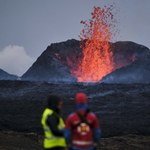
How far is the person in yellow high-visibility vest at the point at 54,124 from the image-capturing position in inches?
275

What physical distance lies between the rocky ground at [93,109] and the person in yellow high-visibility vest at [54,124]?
9.76 meters

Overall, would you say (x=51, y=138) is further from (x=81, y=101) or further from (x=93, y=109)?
(x=93, y=109)

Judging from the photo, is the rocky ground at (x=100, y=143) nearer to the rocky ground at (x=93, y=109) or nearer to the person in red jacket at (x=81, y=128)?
the rocky ground at (x=93, y=109)

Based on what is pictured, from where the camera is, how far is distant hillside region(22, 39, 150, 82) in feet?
227

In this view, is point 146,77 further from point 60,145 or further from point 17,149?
point 60,145

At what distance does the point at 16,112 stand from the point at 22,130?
637 centimetres

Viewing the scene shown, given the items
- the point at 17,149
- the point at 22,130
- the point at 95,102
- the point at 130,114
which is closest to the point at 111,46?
the point at 95,102

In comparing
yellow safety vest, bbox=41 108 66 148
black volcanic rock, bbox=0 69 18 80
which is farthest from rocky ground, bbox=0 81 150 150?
black volcanic rock, bbox=0 69 18 80

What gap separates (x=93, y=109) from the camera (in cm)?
3127

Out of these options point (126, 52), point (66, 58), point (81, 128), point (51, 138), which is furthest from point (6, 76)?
point (81, 128)

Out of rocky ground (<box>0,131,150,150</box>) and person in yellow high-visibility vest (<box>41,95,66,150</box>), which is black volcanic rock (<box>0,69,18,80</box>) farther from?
person in yellow high-visibility vest (<box>41,95,66,150</box>)

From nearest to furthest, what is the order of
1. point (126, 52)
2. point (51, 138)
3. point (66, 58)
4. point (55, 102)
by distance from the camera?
1. point (55, 102)
2. point (51, 138)
3. point (126, 52)
4. point (66, 58)

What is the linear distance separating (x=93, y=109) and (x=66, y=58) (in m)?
44.6

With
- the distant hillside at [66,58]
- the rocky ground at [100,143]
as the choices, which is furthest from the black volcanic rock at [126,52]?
the rocky ground at [100,143]
